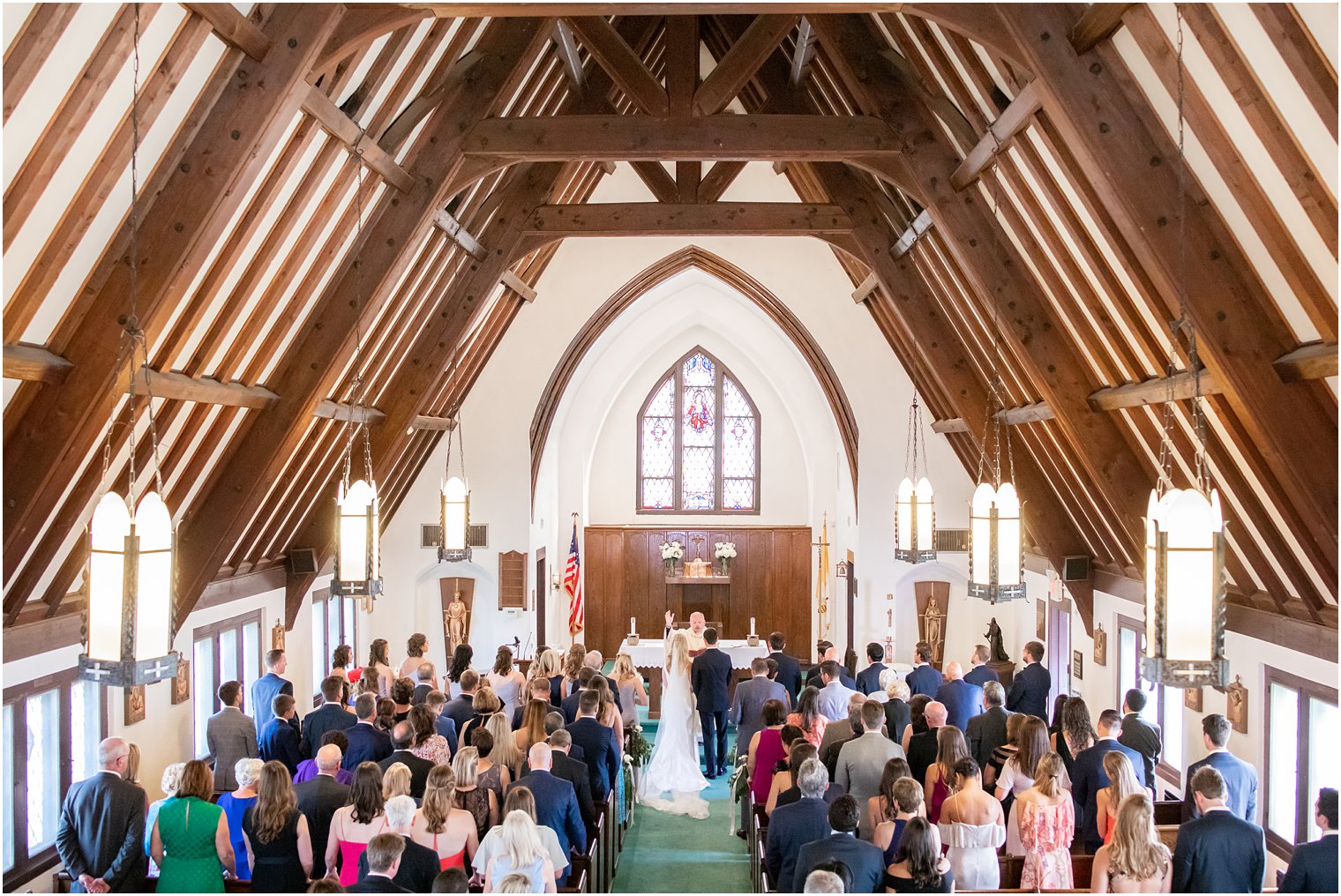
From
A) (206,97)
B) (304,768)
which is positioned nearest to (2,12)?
(206,97)

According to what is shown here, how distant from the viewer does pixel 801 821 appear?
555cm

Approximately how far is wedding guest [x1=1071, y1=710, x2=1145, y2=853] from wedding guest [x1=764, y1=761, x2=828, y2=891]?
67.8 inches

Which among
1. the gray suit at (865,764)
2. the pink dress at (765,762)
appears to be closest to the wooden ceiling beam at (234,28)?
the gray suit at (865,764)

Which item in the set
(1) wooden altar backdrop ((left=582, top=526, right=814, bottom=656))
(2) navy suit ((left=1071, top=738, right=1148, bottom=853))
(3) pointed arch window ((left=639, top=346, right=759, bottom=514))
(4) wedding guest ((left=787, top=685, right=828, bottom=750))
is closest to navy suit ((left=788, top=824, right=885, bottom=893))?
(2) navy suit ((left=1071, top=738, right=1148, bottom=853))

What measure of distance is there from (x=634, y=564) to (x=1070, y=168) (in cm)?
1212

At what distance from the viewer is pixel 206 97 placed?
541 cm

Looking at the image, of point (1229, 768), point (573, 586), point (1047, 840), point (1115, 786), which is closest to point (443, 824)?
point (1047, 840)

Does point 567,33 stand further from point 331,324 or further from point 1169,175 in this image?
point 1169,175

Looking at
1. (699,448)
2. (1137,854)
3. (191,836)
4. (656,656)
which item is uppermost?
(699,448)

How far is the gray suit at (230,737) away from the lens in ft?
25.6

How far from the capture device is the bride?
10172mm

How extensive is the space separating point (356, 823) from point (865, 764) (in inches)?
114

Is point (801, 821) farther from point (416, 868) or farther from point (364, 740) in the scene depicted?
point (364, 740)

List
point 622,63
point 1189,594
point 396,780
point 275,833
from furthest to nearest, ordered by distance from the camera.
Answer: point 622,63, point 396,780, point 275,833, point 1189,594
